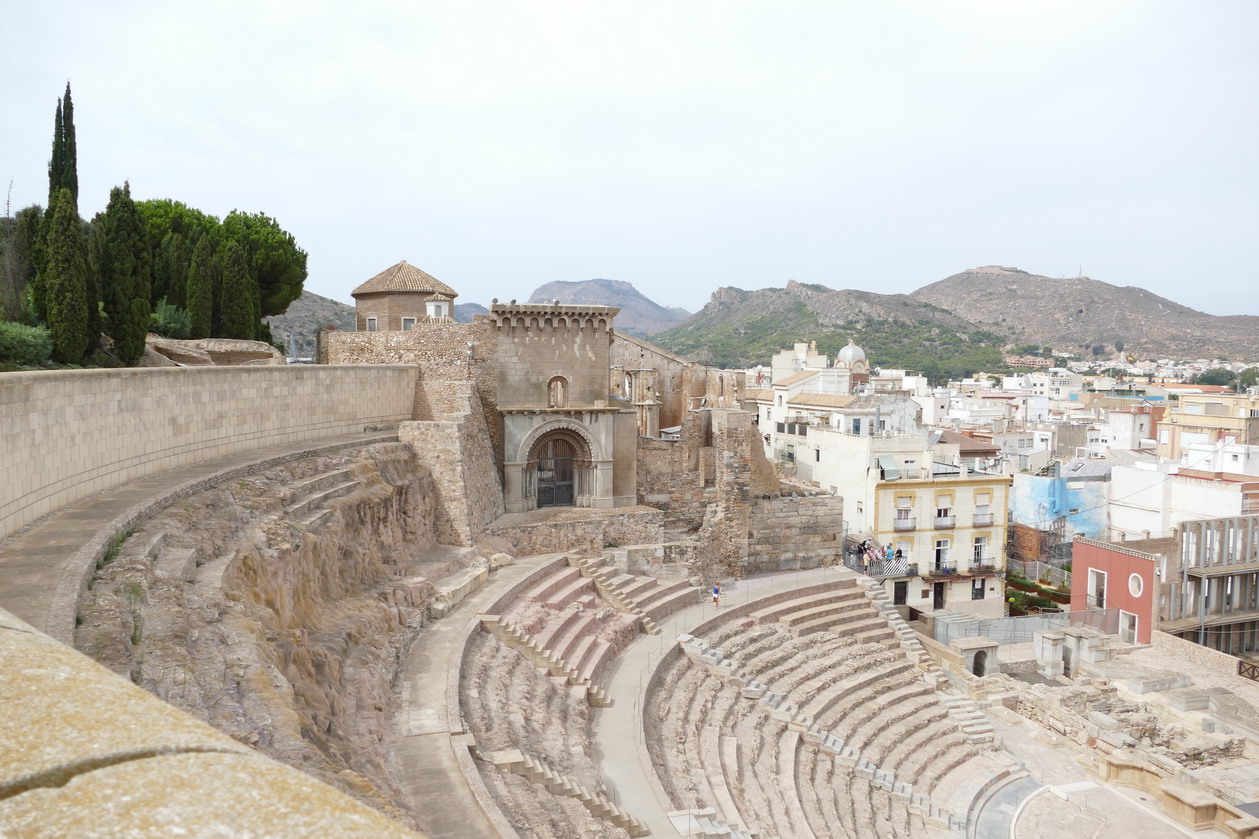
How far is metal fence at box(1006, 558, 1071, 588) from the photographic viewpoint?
108 feet

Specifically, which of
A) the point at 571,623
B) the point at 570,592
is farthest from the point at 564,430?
the point at 571,623

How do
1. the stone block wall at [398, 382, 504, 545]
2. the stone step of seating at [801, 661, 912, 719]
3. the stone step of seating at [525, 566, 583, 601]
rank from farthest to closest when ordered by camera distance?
the stone step of seating at [801, 661, 912, 719] → the stone block wall at [398, 382, 504, 545] → the stone step of seating at [525, 566, 583, 601]

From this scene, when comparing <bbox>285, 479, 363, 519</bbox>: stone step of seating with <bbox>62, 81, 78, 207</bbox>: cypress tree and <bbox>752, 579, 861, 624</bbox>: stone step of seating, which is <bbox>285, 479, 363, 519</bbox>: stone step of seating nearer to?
<bbox>752, 579, 861, 624</bbox>: stone step of seating

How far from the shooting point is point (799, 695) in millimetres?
19031

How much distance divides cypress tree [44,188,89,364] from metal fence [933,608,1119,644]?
23574 mm

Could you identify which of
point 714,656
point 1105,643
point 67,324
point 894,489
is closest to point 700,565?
point 714,656

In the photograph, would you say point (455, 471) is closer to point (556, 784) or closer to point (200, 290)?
point (556, 784)

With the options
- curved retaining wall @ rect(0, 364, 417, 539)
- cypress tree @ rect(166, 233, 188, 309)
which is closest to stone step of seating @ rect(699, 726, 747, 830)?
curved retaining wall @ rect(0, 364, 417, 539)

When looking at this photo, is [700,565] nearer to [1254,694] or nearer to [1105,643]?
[1105,643]

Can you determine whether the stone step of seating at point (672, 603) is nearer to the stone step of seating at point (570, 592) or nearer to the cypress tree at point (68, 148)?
the stone step of seating at point (570, 592)

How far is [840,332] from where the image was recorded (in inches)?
4464

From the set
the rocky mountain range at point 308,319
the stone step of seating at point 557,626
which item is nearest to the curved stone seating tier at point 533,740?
the stone step of seating at point 557,626

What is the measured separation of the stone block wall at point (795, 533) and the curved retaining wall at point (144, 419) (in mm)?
12351

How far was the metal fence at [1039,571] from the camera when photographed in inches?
1299
